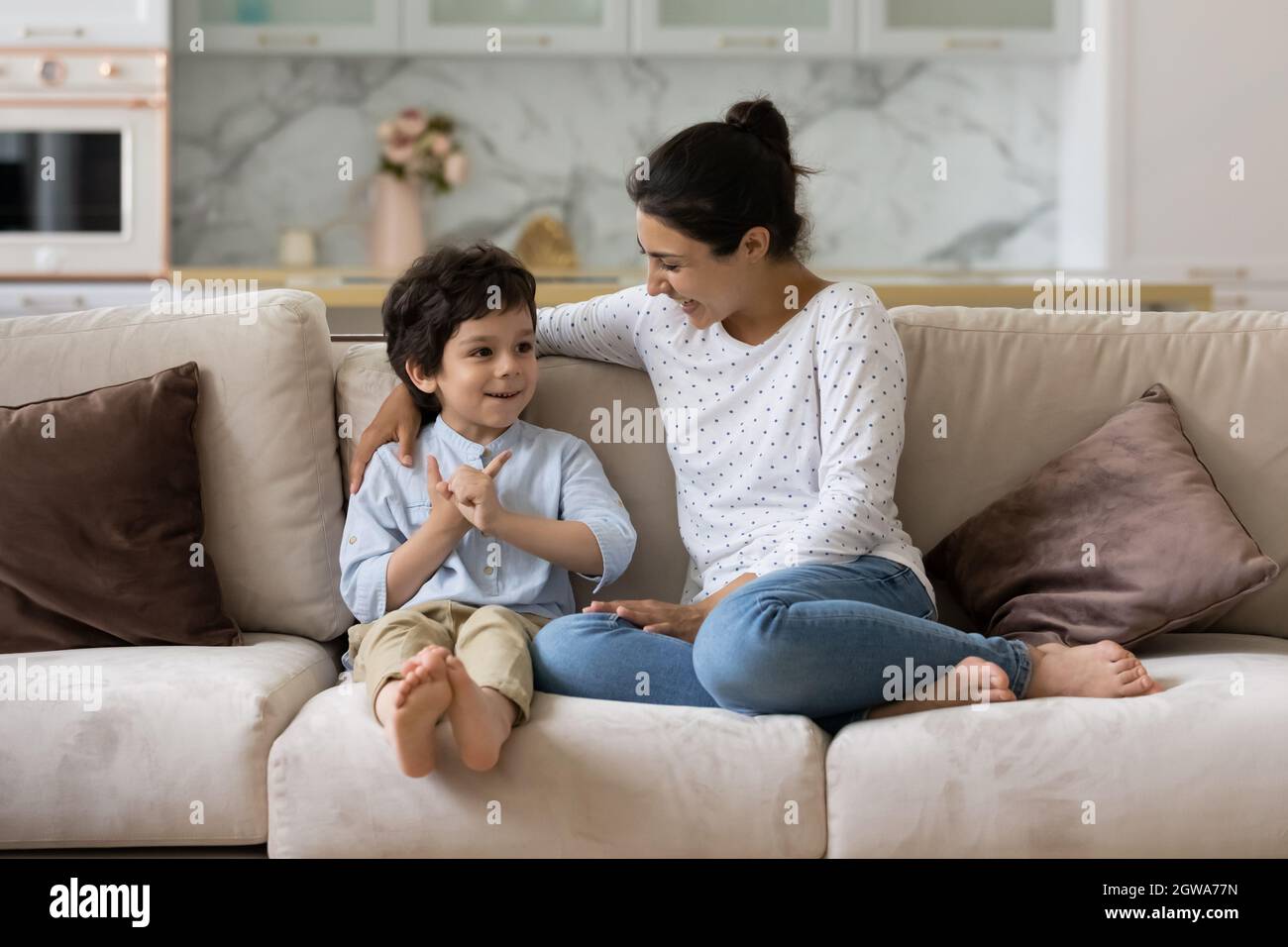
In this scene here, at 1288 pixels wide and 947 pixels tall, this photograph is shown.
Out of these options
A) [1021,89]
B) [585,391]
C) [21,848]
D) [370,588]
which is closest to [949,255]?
[1021,89]

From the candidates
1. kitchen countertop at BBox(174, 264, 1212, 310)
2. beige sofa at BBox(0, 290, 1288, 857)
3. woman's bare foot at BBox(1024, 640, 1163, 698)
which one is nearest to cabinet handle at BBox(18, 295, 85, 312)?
kitchen countertop at BBox(174, 264, 1212, 310)

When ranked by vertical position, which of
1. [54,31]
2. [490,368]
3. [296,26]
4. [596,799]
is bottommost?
[596,799]

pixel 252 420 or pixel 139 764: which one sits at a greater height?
pixel 252 420

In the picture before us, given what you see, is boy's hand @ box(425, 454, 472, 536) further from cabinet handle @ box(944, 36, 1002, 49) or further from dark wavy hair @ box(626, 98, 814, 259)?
cabinet handle @ box(944, 36, 1002, 49)

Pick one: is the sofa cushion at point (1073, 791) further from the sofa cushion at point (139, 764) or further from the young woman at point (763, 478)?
the sofa cushion at point (139, 764)

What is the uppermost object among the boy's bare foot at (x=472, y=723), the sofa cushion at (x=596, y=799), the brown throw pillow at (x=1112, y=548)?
the brown throw pillow at (x=1112, y=548)

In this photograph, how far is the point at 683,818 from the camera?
4.62 ft

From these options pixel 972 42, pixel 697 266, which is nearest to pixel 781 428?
pixel 697 266

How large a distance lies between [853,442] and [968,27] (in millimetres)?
2935

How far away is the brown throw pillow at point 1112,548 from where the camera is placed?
170cm

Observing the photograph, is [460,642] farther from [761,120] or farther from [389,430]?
[761,120]

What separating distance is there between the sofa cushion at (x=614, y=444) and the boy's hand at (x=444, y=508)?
242mm

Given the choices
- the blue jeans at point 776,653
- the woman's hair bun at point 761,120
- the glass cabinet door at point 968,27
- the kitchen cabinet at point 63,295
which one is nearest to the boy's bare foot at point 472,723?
the blue jeans at point 776,653

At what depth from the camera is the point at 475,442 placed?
1880 mm
